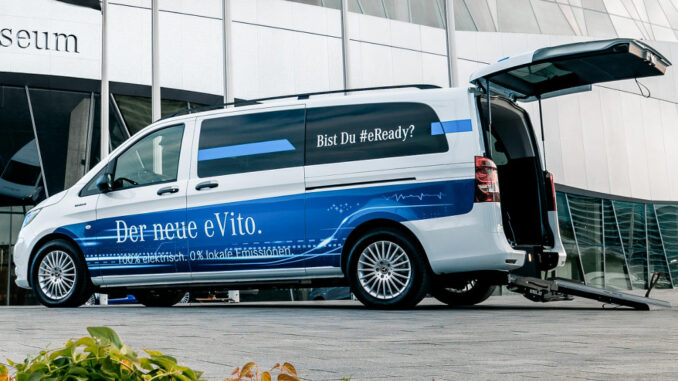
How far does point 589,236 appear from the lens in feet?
89.1

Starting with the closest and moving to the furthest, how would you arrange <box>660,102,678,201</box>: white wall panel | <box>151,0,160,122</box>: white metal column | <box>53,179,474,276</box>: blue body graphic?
<box>53,179,474,276</box>: blue body graphic → <box>151,0,160,122</box>: white metal column → <box>660,102,678,201</box>: white wall panel

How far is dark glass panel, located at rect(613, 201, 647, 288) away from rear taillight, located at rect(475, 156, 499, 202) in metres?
21.7

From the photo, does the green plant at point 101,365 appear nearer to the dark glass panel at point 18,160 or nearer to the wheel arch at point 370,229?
the wheel arch at point 370,229

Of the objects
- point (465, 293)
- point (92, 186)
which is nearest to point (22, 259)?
point (92, 186)

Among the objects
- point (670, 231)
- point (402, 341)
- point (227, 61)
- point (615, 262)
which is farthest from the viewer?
point (670, 231)

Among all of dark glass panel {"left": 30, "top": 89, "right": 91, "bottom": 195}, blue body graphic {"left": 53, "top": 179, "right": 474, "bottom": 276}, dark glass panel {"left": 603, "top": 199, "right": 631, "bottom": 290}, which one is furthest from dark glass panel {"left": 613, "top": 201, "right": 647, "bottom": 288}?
blue body graphic {"left": 53, "top": 179, "right": 474, "bottom": 276}

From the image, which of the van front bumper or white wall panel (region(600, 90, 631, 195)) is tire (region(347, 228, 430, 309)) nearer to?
the van front bumper

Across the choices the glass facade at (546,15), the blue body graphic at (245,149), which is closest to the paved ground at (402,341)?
the blue body graphic at (245,149)

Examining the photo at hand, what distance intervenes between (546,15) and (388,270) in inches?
927

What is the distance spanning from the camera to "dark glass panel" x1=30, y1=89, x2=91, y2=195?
776 inches

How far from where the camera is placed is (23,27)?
2034 cm

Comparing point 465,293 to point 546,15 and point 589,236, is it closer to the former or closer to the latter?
Result: point 589,236

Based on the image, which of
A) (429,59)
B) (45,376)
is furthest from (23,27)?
(45,376)

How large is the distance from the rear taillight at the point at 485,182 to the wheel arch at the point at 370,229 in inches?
28.2
